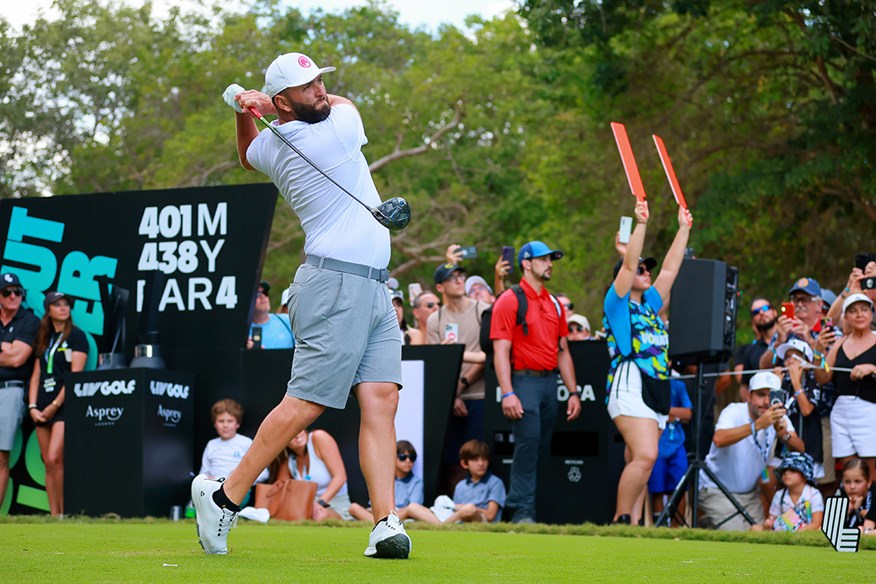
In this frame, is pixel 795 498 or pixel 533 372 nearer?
pixel 795 498

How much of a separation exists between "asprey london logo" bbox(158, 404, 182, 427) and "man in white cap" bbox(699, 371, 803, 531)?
14.1ft

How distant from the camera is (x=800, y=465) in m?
9.88

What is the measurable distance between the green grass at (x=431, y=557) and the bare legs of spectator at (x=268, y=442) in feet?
1.07

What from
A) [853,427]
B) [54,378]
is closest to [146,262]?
[54,378]

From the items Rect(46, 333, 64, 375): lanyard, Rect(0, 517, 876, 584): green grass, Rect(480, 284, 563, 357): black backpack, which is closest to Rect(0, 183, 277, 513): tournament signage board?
Rect(46, 333, 64, 375): lanyard

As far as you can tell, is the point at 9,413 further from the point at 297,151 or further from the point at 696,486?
the point at 297,151

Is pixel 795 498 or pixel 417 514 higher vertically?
pixel 795 498

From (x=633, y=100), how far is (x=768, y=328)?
11.5 metres

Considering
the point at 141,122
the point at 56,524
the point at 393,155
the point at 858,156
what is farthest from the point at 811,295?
the point at 141,122

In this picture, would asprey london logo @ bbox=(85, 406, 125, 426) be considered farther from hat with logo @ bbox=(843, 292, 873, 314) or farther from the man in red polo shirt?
hat with logo @ bbox=(843, 292, 873, 314)

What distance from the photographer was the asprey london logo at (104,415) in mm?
10844

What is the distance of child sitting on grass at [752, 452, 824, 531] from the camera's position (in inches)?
379

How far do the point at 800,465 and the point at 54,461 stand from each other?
607 centimetres

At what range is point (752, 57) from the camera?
73.7 ft
